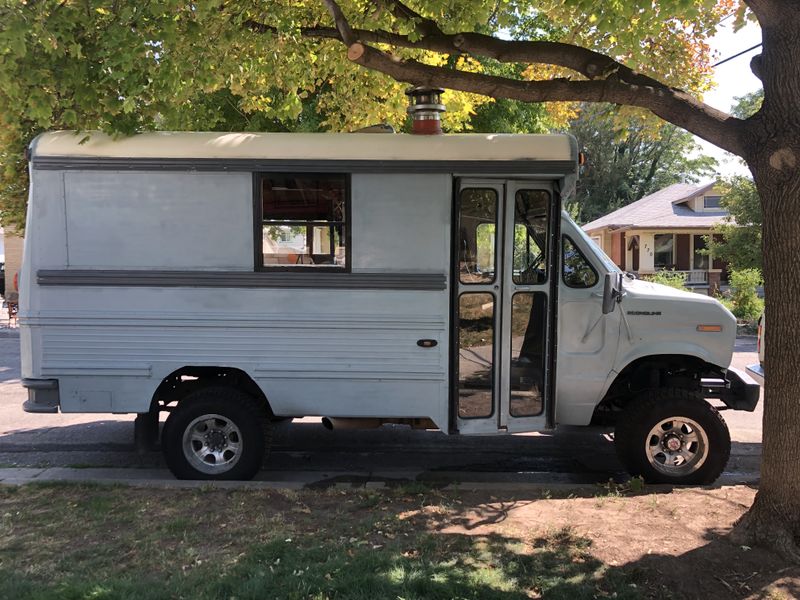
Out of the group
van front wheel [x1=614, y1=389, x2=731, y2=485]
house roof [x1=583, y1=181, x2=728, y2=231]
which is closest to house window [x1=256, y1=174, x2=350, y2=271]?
van front wheel [x1=614, y1=389, x2=731, y2=485]

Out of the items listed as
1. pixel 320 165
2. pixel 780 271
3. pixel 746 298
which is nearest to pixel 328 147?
pixel 320 165

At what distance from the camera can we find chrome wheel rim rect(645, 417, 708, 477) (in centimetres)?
520

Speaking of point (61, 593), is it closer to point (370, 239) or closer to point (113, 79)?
point (370, 239)

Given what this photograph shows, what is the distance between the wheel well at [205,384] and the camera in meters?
5.37

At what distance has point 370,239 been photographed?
512 centimetres

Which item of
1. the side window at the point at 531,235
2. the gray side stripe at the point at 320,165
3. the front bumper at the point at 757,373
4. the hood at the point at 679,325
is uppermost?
the gray side stripe at the point at 320,165

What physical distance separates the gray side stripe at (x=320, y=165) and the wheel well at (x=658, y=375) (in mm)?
1810

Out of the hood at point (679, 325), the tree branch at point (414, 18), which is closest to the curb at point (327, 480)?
the hood at point (679, 325)

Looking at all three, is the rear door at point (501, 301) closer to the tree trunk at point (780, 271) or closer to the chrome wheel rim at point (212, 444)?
the tree trunk at point (780, 271)

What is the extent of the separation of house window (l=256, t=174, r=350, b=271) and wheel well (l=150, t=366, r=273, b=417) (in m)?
1.01

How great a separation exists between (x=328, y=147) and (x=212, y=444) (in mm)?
2671

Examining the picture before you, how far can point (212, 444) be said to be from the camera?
5371 millimetres

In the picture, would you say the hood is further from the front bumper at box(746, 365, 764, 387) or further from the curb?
the front bumper at box(746, 365, 764, 387)

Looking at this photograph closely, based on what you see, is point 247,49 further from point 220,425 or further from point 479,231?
point 220,425
